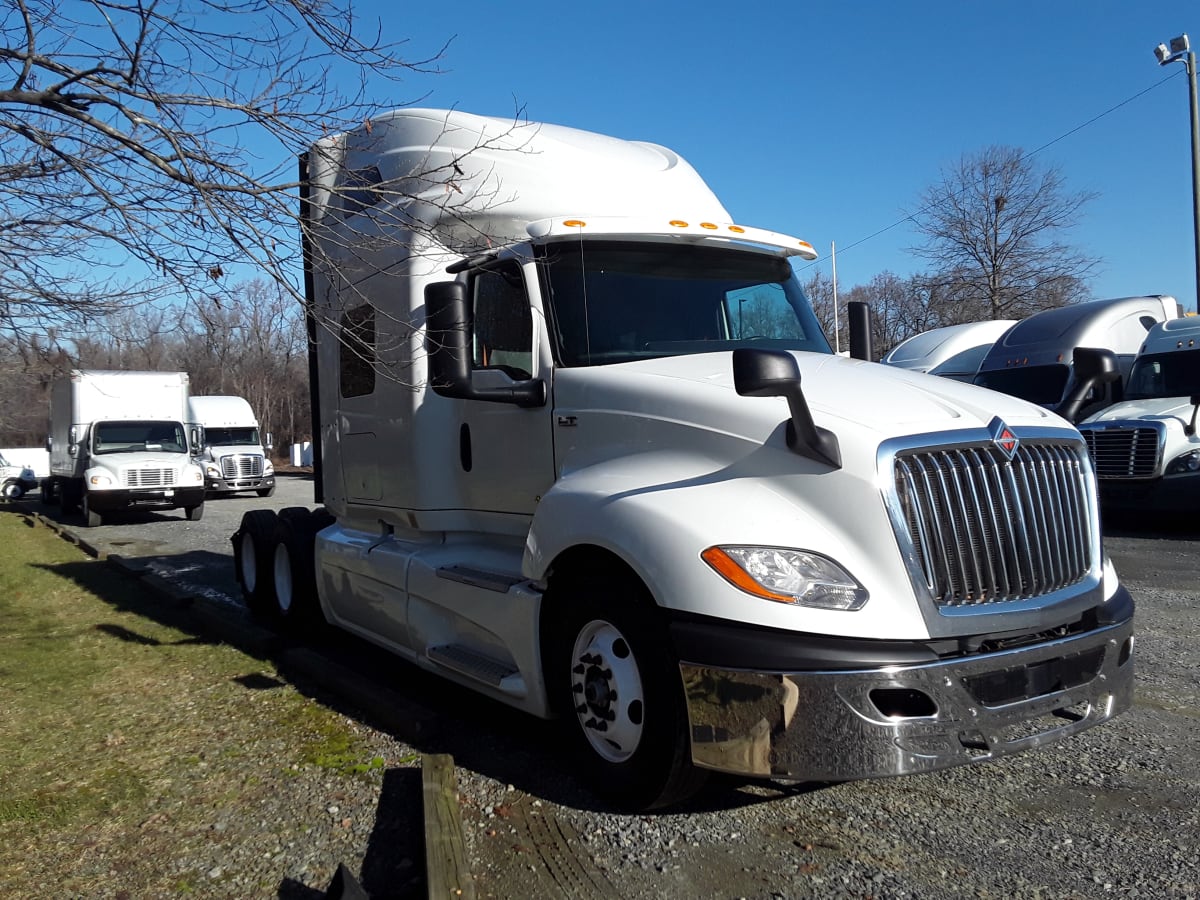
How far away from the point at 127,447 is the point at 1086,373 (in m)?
20.5

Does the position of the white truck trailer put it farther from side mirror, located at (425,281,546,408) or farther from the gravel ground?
side mirror, located at (425,281,546,408)

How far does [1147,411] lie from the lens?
42.4 feet

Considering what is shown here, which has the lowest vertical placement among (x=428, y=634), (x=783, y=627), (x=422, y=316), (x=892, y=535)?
(x=428, y=634)

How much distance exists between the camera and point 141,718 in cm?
555

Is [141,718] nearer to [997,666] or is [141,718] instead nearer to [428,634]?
[428,634]

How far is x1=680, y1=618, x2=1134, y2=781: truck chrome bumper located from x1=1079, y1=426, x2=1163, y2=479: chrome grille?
392 inches

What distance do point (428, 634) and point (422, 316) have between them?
1869mm

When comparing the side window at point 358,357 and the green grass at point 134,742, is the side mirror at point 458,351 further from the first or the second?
the green grass at point 134,742

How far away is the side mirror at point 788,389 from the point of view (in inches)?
137

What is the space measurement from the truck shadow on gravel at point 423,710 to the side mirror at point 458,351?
162 cm

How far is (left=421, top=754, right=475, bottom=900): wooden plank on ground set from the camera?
10.5ft

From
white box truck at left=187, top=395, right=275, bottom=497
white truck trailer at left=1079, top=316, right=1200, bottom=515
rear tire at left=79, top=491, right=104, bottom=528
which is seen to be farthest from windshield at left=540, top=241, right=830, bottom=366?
white box truck at left=187, top=395, right=275, bottom=497

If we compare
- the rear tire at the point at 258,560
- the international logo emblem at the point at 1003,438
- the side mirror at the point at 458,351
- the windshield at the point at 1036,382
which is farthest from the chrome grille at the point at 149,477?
the international logo emblem at the point at 1003,438

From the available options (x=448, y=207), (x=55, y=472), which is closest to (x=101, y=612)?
(x=448, y=207)
